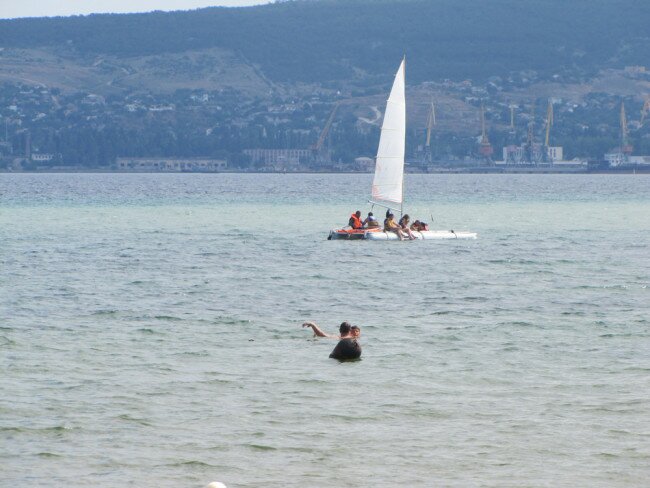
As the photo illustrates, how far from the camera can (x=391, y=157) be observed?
67125mm

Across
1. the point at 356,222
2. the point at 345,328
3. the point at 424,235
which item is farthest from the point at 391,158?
the point at 345,328

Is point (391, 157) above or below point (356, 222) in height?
above

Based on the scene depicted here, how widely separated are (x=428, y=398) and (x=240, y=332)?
8.70 metres

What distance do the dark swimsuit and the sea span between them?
23 cm

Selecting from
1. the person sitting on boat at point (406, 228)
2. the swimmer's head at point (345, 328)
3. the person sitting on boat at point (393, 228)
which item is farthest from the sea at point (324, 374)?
the person sitting on boat at point (406, 228)

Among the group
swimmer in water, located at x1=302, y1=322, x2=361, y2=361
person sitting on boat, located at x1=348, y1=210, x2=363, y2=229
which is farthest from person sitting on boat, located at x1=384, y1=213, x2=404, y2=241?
swimmer in water, located at x1=302, y1=322, x2=361, y2=361

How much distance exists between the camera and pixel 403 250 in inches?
2290

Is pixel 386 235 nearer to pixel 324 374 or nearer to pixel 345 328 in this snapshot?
pixel 345 328

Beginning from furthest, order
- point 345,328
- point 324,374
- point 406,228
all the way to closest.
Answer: point 406,228
point 345,328
point 324,374

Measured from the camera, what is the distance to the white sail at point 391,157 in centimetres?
6669

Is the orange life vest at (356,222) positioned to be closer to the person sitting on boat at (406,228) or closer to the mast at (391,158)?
the person sitting on boat at (406,228)

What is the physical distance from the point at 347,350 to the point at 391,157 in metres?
40.9

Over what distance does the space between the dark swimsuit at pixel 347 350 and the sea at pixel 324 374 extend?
0.77 ft

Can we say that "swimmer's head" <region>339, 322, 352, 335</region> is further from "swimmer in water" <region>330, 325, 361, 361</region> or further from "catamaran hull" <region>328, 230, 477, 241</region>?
"catamaran hull" <region>328, 230, 477, 241</region>
